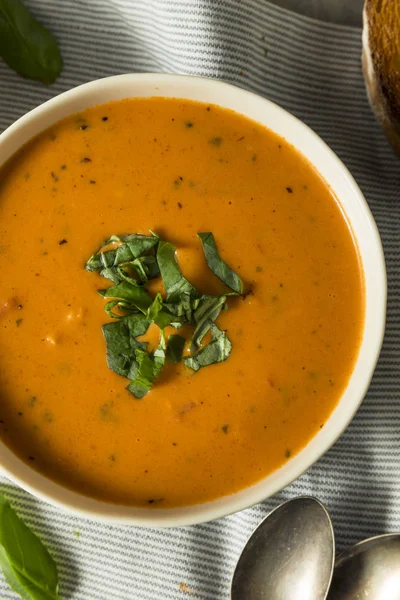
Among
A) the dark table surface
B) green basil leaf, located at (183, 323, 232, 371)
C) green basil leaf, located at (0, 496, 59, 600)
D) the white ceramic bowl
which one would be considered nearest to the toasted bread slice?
the dark table surface

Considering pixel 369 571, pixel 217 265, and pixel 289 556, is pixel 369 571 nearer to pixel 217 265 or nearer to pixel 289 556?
pixel 289 556

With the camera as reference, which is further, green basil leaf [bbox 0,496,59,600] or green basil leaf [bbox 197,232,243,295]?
green basil leaf [bbox 0,496,59,600]

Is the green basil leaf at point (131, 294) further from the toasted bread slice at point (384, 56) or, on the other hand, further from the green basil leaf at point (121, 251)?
the toasted bread slice at point (384, 56)

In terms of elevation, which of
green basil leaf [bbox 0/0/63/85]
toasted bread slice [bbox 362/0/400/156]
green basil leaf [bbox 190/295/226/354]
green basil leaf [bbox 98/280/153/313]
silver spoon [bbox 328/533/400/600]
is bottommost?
silver spoon [bbox 328/533/400/600]

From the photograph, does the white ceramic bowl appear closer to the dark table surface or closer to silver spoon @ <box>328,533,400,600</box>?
silver spoon @ <box>328,533,400,600</box>

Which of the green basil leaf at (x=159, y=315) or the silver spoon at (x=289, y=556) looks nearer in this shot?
the green basil leaf at (x=159, y=315)

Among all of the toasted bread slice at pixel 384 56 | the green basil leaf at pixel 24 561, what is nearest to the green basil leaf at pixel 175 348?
the green basil leaf at pixel 24 561
